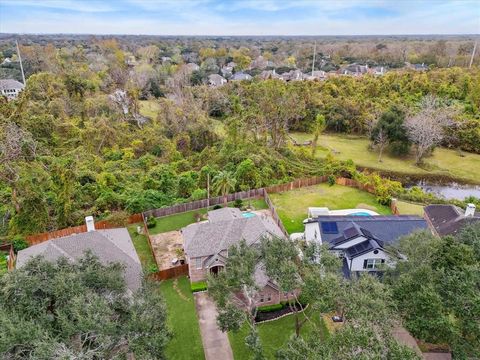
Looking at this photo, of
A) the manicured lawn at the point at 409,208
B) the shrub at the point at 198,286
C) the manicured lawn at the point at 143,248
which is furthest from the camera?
the manicured lawn at the point at 409,208

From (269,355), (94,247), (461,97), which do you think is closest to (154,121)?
(94,247)

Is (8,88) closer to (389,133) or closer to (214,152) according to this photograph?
(214,152)

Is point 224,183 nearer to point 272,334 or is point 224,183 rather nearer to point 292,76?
point 272,334

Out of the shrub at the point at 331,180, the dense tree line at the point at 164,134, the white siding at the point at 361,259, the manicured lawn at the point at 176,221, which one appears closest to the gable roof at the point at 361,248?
the white siding at the point at 361,259

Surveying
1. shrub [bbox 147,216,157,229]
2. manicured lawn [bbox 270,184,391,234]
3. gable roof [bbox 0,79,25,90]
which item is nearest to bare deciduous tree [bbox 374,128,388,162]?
manicured lawn [bbox 270,184,391,234]

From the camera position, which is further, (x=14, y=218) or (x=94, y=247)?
(x=14, y=218)

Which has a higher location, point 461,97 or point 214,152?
point 461,97

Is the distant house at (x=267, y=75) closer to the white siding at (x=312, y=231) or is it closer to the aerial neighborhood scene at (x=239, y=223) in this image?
the aerial neighborhood scene at (x=239, y=223)
